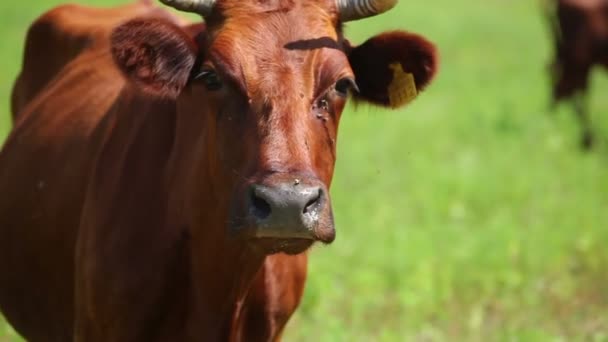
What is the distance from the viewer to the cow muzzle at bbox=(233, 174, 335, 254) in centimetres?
392

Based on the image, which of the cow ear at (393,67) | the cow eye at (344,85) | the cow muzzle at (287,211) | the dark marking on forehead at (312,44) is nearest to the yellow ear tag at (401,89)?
the cow ear at (393,67)

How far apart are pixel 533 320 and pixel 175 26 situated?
13.1 ft

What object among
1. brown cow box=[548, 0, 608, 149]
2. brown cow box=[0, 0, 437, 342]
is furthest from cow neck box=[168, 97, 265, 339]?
brown cow box=[548, 0, 608, 149]

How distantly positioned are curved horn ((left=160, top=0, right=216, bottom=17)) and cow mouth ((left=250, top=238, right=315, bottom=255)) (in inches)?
40.7

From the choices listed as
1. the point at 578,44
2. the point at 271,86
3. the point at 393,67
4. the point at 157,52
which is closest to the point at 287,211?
the point at 271,86

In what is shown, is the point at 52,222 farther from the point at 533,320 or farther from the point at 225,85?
the point at 533,320

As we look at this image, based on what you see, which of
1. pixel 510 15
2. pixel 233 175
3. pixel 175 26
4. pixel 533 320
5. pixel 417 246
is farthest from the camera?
pixel 510 15

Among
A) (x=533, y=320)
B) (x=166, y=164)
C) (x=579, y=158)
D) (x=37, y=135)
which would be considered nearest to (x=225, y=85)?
(x=166, y=164)

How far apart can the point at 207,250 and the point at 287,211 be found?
886mm

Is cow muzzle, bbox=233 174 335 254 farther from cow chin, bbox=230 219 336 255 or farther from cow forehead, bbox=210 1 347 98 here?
cow forehead, bbox=210 1 347 98

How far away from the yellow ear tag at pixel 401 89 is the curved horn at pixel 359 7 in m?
0.35

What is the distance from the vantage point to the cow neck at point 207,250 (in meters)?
4.69

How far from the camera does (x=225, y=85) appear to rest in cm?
440

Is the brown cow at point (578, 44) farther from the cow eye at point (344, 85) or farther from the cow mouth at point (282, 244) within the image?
the cow mouth at point (282, 244)
